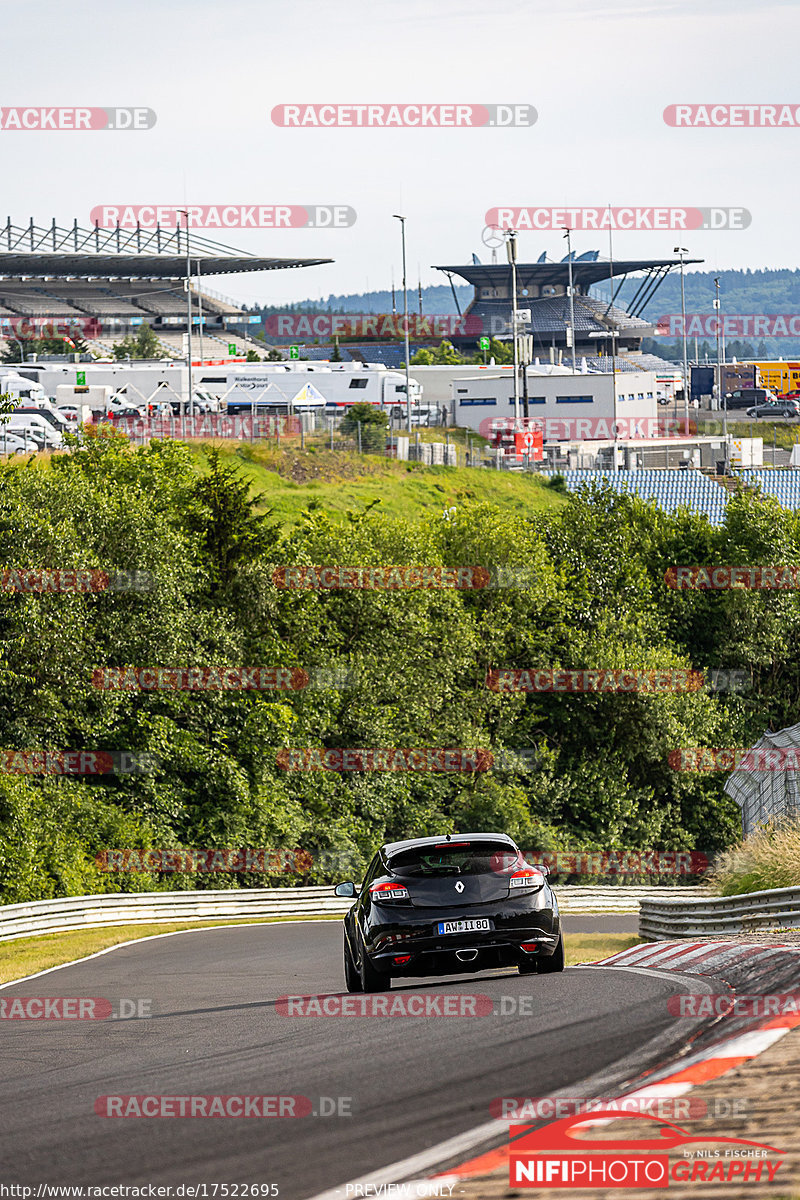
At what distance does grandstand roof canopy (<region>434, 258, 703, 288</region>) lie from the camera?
573 ft

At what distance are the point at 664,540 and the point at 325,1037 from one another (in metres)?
48.1

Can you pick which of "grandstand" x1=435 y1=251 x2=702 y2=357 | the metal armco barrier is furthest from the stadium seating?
"grandstand" x1=435 y1=251 x2=702 y2=357

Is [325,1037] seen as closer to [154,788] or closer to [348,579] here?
[154,788]

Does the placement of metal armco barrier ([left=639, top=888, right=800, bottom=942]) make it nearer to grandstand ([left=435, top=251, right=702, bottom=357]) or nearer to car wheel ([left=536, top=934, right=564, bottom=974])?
car wheel ([left=536, top=934, right=564, bottom=974])

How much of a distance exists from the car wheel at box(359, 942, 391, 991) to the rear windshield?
0.72 m

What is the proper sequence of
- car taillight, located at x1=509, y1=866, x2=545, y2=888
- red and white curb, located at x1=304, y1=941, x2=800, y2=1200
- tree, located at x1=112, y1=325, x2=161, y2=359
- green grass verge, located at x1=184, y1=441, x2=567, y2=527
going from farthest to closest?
1. tree, located at x1=112, y1=325, x2=161, y2=359
2. green grass verge, located at x1=184, y1=441, x2=567, y2=527
3. car taillight, located at x1=509, y1=866, x2=545, y2=888
4. red and white curb, located at x1=304, y1=941, x2=800, y2=1200

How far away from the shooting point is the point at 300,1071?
732cm

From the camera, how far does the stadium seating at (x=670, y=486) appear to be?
2650 inches

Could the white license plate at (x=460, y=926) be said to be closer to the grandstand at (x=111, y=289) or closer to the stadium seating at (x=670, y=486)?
the stadium seating at (x=670, y=486)

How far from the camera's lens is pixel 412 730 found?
136 ft

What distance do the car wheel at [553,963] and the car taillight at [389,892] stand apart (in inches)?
53.2

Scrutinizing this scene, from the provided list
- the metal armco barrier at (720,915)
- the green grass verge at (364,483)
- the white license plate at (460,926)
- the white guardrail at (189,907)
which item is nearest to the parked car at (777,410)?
the green grass verge at (364,483)

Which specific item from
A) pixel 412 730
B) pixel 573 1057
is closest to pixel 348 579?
pixel 412 730

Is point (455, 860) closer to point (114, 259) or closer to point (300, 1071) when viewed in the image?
point (300, 1071)
